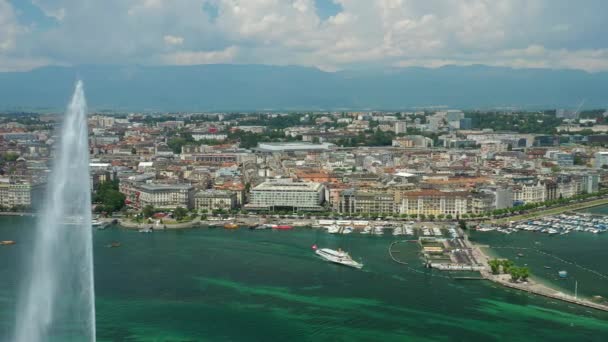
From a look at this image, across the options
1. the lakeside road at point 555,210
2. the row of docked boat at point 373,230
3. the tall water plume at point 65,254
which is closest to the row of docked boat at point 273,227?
the row of docked boat at point 373,230

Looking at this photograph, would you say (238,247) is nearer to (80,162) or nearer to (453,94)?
(80,162)

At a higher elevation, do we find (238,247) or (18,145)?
(18,145)

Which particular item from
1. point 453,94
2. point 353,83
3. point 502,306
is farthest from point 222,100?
point 502,306

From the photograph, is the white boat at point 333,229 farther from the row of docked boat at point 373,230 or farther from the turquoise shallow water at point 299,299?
the turquoise shallow water at point 299,299

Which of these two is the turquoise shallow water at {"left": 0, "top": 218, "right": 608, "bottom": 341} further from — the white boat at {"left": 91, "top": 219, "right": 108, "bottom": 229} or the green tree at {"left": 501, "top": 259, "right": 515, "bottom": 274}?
the white boat at {"left": 91, "top": 219, "right": 108, "bottom": 229}

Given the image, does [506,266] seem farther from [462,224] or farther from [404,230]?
[462,224]

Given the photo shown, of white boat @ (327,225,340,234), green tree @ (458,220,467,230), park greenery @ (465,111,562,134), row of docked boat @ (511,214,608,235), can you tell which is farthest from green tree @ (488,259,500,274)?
park greenery @ (465,111,562,134)
